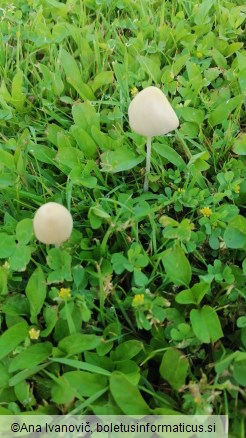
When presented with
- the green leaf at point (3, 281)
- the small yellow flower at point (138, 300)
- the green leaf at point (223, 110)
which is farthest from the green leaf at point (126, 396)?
the green leaf at point (223, 110)

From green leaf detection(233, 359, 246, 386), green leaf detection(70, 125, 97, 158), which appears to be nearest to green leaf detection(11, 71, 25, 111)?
green leaf detection(70, 125, 97, 158)

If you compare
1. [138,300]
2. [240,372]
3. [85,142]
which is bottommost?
[240,372]

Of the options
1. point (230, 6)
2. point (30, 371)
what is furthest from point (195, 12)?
point (30, 371)

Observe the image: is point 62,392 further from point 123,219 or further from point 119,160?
point 119,160

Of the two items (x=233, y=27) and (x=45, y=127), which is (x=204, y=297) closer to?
(x=45, y=127)

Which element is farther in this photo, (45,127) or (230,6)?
(230,6)

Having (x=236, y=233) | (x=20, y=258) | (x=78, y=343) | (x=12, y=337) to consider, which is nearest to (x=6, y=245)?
(x=20, y=258)

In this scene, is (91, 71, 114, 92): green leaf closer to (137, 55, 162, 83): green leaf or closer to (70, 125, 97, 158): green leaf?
(137, 55, 162, 83): green leaf
